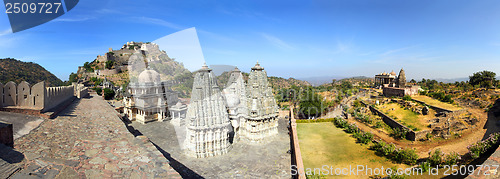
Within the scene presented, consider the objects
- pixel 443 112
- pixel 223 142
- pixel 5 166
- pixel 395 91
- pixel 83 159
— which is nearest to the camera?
pixel 5 166

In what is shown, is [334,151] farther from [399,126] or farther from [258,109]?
[399,126]

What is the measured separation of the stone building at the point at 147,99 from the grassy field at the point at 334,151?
58.6 ft

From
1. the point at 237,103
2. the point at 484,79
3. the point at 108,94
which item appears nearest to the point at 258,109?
the point at 237,103

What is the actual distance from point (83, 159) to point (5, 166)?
1.95 meters

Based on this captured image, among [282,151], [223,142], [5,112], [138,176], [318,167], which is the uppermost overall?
[5,112]

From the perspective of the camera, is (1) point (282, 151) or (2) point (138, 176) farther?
(1) point (282, 151)

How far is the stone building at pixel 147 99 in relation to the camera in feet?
80.0

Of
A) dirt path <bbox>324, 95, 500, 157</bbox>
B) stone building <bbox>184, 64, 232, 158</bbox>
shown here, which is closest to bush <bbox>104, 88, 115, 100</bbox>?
stone building <bbox>184, 64, 232, 158</bbox>

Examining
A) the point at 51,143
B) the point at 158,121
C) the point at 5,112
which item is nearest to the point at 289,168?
the point at 51,143

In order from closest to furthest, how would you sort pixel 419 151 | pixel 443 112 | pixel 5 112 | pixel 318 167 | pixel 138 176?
pixel 138 176 < pixel 5 112 < pixel 318 167 < pixel 419 151 < pixel 443 112

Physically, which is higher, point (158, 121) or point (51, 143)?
point (51, 143)

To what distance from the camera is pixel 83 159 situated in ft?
19.0

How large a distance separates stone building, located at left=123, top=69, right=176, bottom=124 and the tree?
51037mm

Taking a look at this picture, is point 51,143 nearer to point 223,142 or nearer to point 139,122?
point 223,142
